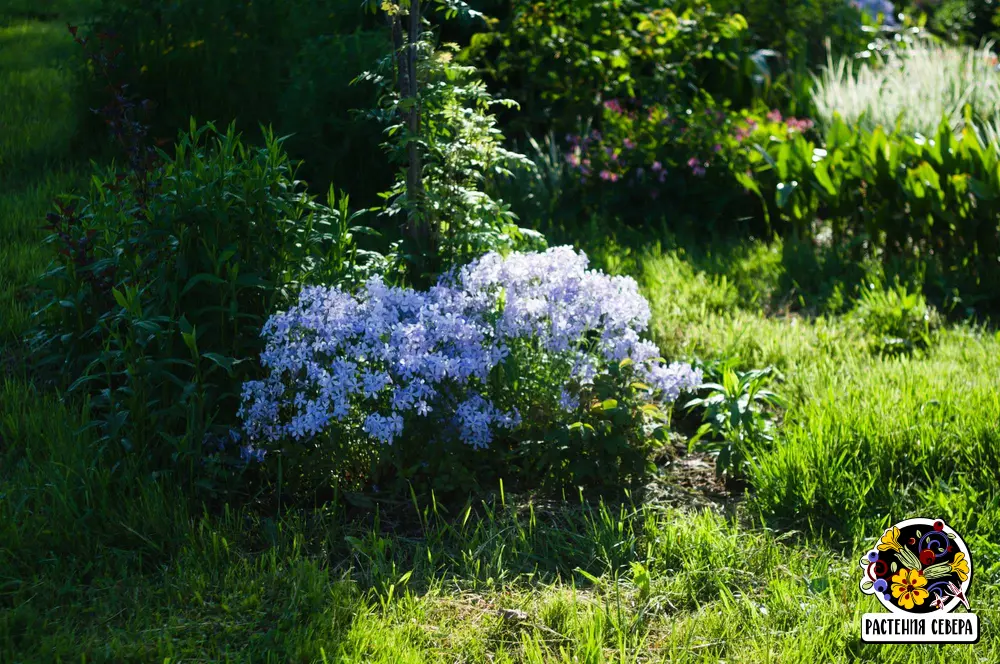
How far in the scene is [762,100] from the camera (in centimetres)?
721

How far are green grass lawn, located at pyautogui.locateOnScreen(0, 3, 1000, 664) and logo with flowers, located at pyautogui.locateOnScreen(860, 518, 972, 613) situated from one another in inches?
2.2

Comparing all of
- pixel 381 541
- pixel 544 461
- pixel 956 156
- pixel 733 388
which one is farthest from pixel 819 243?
pixel 381 541

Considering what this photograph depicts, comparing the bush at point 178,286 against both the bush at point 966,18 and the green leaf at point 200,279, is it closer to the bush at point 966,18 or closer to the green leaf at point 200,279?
the green leaf at point 200,279

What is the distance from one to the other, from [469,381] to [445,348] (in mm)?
167

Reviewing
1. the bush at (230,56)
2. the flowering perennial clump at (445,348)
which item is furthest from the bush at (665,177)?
the flowering perennial clump at (445,348)

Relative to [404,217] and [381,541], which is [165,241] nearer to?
A: [381,541]

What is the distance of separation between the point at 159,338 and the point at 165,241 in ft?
1.24

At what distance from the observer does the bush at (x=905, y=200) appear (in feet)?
16.3

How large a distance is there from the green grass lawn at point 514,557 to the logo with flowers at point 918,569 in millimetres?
57

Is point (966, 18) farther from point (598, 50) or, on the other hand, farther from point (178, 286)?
point (178, 286)

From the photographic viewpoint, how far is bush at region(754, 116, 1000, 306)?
4973 mm

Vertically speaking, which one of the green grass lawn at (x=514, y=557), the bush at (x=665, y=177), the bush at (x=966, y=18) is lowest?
the green grass lawn at (x=514, y=557)

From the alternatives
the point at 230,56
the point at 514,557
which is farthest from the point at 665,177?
the point at 514,557

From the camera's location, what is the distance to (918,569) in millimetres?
2791
